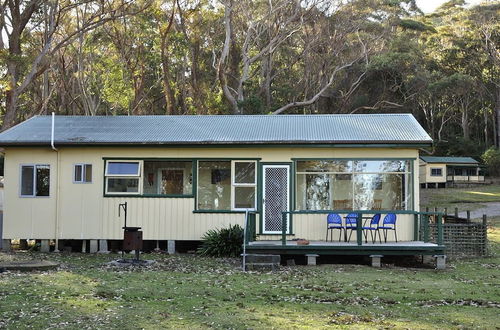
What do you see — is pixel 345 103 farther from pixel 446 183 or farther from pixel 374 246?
pixel 374 246

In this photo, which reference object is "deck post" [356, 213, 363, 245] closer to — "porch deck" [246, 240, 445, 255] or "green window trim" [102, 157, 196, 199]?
"porch deck" [246, 240, 445, 255]

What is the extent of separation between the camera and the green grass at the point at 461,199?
104ft

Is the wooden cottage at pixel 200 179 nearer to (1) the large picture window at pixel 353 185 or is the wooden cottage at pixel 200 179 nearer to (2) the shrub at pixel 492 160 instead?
(1) the large picture window at pixel 353 185

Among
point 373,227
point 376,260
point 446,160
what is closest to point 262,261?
point 376,260

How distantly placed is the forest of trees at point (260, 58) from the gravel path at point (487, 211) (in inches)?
486

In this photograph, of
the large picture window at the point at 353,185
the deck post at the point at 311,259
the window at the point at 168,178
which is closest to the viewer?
the deck post at the point at 311,259

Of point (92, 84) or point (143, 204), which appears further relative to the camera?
point (92, 84)

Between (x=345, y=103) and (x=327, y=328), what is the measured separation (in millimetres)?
38193

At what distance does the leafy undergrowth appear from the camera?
25.2 feet

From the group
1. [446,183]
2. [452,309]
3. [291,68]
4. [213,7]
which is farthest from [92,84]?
[452,309]

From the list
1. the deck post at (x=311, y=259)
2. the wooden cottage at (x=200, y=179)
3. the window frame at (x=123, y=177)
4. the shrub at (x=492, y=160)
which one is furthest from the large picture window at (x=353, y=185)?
the shrub at (x=492, y=160)

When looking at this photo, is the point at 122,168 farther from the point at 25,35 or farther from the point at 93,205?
the point at 25,35

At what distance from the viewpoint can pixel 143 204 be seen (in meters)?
16.0

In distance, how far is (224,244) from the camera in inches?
596
